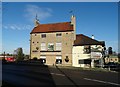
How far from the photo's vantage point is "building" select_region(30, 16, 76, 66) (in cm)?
5570

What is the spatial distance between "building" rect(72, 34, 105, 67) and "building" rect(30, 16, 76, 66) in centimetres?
→ 133

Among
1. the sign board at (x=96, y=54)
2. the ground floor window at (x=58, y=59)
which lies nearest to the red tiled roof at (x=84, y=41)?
the sign board at (x=96, y=54)

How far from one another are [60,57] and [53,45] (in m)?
3.56

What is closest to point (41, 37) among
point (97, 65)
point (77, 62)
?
point (77, 62)

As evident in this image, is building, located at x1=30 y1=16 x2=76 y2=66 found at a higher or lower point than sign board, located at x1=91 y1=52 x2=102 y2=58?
higher

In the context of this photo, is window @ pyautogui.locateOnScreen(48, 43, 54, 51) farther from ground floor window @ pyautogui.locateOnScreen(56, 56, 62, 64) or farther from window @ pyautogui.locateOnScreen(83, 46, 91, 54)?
window @ pyautogui.locateOnScreen(83, 46, 91, 54)

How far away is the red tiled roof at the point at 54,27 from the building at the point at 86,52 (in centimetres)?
472

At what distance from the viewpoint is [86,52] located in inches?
2100

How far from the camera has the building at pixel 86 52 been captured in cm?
5122

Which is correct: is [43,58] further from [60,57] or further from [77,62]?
[77,62]

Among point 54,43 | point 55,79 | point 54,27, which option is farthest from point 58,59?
point 55,79

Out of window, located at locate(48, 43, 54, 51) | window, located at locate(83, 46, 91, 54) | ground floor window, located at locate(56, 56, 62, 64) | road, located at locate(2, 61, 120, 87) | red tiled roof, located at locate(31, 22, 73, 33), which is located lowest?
road, located at locate(2, 61, 120, 87)

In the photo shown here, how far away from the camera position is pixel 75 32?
57188 mm

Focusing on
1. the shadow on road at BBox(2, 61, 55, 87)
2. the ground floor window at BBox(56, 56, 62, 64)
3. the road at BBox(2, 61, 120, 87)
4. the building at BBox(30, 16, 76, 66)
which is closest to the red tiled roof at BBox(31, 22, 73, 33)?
the building at BBox(30, 16, 76, 66)
